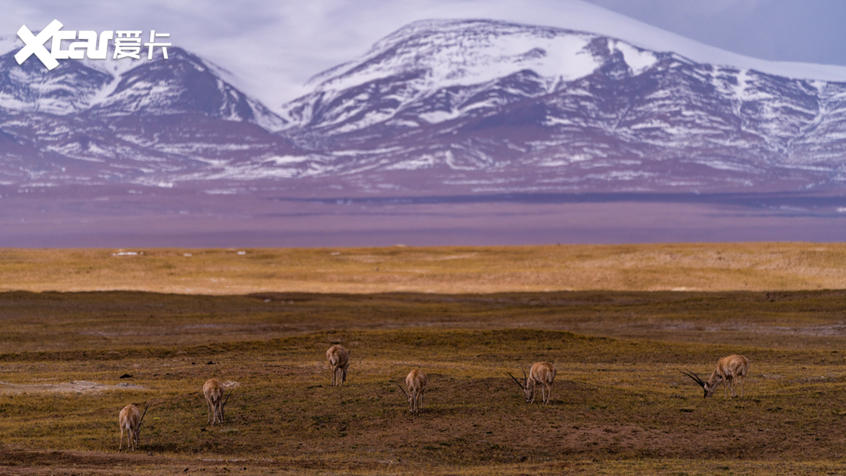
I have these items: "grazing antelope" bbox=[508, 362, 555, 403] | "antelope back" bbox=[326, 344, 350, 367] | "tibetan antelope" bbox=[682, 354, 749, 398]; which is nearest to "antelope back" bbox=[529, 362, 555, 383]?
"grazing antelope" bbox=[508, 362, 555, 403]

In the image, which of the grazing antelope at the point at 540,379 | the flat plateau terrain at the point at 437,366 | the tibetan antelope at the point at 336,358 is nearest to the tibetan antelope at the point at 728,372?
the flat plateau terrain at the point at 437,366

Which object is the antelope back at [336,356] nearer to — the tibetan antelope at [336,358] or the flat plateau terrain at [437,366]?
the tibetan antelope at [336,358]

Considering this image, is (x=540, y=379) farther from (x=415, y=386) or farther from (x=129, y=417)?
(x=129, y=417)

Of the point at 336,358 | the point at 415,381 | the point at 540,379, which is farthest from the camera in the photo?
the point at 336,358

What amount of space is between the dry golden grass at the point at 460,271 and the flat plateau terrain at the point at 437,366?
1.30 feet

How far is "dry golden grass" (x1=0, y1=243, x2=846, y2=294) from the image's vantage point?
77.9 meters

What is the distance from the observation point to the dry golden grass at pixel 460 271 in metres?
77.9

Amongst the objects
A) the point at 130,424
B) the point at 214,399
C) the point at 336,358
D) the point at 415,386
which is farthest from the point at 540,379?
the point at 130,424

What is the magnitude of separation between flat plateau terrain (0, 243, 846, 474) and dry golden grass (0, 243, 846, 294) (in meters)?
0.40

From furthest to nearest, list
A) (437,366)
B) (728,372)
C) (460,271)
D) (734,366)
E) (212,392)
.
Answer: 1. (460,271)
2. (437,366)
3. (728,372)
4. (734,366)
5. (212,392)

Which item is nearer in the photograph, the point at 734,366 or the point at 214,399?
the point at 214,399

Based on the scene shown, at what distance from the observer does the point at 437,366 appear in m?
35.8

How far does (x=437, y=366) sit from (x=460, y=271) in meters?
53.3

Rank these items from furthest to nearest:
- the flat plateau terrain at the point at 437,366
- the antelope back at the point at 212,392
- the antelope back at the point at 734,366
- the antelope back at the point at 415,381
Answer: the antelope back at the point at 734,366, the antelope back at the point at 415,381, the antelope back at the point at 212,392, the flat plateau terrain at the point at 437,366
